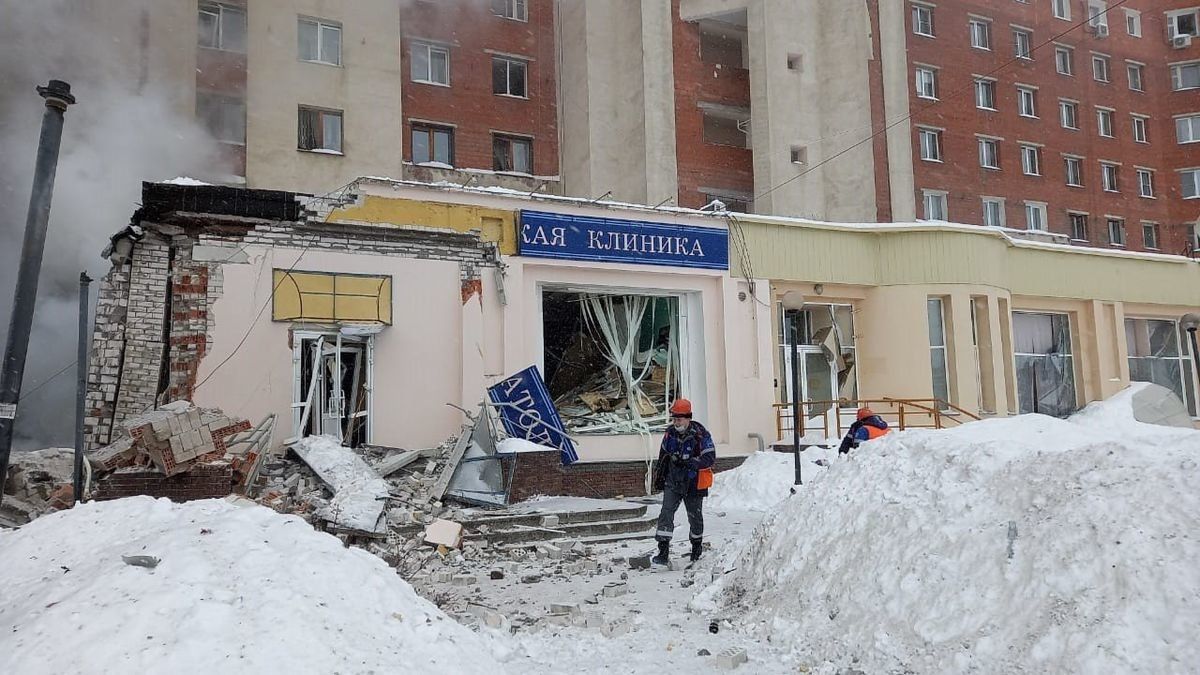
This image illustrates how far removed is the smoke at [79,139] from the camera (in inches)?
859

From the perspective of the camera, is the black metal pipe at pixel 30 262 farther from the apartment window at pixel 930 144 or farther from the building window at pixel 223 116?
the apartment window at pixel 930 144

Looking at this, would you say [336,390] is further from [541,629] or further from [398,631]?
[398,631]

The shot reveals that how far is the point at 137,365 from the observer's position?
12.5m

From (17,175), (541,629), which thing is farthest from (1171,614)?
(17,175)

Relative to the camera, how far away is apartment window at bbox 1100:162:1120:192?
3600cm

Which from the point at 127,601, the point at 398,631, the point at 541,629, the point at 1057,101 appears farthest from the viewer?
the point at 1057,101

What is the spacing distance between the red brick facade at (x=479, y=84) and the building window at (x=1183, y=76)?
1126 inches

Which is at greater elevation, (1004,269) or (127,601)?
(1004,269)

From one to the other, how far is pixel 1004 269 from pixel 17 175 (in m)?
24.7

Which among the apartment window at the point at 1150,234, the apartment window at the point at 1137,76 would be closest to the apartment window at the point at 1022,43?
the apartment window at the point at 1137,76

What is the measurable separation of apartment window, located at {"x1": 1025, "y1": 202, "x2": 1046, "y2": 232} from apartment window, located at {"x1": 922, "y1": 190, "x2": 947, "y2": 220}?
4.42 m

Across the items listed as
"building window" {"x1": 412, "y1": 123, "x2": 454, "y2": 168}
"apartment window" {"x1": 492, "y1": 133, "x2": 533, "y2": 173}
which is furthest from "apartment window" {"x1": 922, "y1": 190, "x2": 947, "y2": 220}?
"building window" {"x1": 412, "y1": 123, "x2": 454, "y2": 168}

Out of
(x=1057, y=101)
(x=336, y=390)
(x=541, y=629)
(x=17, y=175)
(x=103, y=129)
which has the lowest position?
(x=541, y=629)

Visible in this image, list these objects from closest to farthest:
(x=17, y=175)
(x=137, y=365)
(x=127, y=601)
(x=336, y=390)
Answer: (x=127, y=601) < (x=137, y=365) < (x=336, y=390) < (x=17, y=175)
